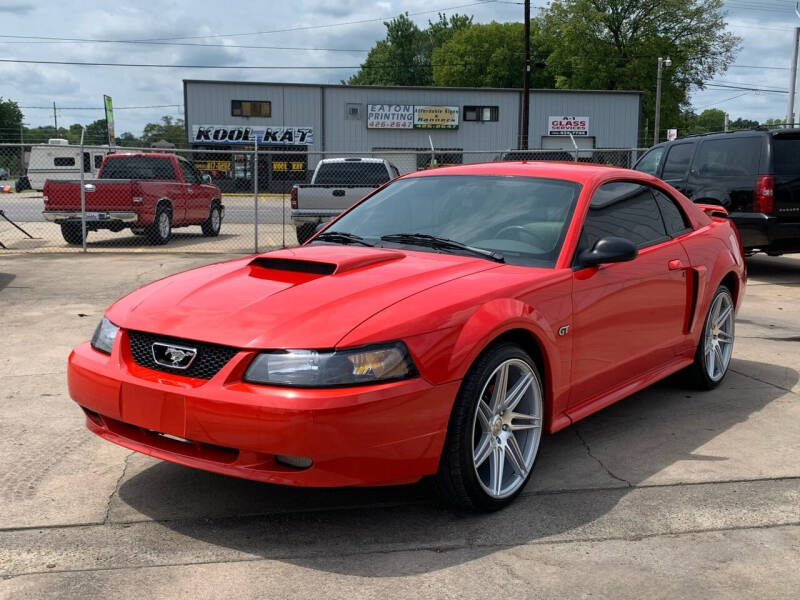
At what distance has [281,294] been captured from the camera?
136 inches

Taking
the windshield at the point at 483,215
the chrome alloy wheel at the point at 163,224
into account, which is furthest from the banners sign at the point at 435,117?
the windshield at the point at 483,215

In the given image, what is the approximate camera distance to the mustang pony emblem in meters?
3.21

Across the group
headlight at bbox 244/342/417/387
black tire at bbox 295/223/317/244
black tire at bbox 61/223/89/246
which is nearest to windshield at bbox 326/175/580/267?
headlight at bbox 244/342/417/387

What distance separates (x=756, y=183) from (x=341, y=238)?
7718 mm

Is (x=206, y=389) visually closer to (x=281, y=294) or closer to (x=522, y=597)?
(x=281, y=294)

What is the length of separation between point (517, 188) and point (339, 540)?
7.18ft

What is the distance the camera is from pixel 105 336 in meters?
3.61

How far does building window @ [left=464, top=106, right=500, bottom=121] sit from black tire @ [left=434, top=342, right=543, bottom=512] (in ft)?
140

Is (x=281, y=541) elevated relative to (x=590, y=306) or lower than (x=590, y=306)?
lower

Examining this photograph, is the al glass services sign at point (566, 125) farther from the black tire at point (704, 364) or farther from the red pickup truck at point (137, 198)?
the black tire at point (704, 364)

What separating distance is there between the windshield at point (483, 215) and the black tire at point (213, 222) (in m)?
13.3

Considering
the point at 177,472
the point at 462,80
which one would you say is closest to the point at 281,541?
the point at 177,472

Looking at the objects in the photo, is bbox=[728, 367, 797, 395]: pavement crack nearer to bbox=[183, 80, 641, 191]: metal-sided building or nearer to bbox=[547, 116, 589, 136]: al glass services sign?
bbox=[183, 80, 641, 191]: metal-sided building

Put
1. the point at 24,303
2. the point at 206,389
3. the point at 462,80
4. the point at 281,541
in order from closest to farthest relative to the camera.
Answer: the point at 206,389 < the point at 281,541 < the point at 24,303 < the point at 462,80
